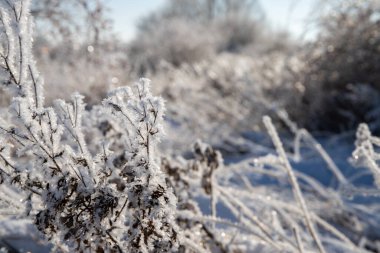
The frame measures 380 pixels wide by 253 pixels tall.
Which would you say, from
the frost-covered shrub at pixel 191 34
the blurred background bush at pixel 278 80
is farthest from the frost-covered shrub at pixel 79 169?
the frost-covered shrub at pixel 191 34

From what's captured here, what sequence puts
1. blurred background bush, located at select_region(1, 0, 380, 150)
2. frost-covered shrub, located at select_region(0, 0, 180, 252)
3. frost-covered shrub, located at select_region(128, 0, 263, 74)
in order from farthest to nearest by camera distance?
1. frost-covered shrub, located at select_region(128, 0, 263, 74)
2. blurred background bush, located at select_region(1, 0, 380, 150)
3. frost-covered shrub, located at select_region(0, 0, 180, 252)

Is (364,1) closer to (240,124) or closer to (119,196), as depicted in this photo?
(240,124)

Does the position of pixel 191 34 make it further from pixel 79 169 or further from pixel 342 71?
pixel 79 169

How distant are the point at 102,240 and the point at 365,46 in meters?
3.60

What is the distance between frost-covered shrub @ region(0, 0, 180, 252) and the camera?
0.73m

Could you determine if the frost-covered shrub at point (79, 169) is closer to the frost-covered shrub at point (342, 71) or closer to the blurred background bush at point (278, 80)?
the blurred background bush at point (278, 80)

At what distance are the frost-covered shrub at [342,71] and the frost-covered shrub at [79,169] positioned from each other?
10.2 feet

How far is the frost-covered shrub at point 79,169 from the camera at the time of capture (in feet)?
2.39

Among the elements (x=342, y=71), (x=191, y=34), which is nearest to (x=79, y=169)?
(x=342, y=71)

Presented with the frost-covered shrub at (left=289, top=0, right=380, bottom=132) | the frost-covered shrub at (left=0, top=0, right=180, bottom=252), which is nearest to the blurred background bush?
the frost-covered shrub at (left=289, top=0, right=380, bottom=132)

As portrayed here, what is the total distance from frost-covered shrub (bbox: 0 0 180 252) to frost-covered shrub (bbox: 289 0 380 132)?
3107 mm

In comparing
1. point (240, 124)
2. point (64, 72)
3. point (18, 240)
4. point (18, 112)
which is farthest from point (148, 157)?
point (64, 72)

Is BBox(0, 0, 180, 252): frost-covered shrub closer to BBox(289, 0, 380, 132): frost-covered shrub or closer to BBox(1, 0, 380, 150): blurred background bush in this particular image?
BBox(1, 0, 380, 150): blurred background bush

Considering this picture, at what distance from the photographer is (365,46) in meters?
3.82
